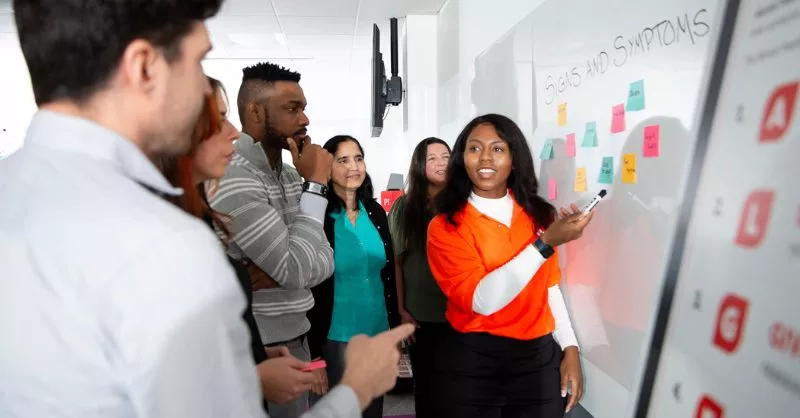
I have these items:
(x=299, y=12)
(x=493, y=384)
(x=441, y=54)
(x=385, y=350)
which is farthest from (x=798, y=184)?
(x=299, y=12)

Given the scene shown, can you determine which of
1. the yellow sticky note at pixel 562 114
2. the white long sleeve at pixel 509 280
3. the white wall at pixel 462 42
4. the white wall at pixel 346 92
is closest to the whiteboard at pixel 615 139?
the yellow sticky note at pixel 562 114

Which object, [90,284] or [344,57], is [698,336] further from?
[344,57]

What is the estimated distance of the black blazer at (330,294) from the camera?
208 cm

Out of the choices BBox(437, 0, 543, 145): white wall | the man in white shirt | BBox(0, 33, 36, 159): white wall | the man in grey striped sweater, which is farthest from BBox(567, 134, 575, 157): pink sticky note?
BBox(0, 33, 36, 159): white wall

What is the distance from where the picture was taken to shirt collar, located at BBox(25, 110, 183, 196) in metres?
0.50

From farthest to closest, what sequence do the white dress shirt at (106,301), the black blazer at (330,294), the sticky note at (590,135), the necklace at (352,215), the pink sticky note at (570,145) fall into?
the necklace at (352,215) < the black blazer at (330,294) < the pink sticky note at (570,145) < the sticky note at (590,135) < the white dress shirt at (106,301)

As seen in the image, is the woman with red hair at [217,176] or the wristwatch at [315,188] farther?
the wristwatch at [315,188]

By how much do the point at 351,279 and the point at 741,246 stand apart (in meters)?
1.74

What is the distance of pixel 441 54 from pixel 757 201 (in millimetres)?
3531

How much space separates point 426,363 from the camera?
6.05 ft

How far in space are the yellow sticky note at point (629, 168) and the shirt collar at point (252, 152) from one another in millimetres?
992

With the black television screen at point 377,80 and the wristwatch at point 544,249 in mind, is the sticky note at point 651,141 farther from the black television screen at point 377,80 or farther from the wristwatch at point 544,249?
the black television screen at point 377,80

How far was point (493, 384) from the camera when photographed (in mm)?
1483

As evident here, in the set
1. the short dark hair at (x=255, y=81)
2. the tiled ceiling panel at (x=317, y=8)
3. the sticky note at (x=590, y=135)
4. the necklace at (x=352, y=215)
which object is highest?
the tiled ceiling panel at (x=317, y=8)
